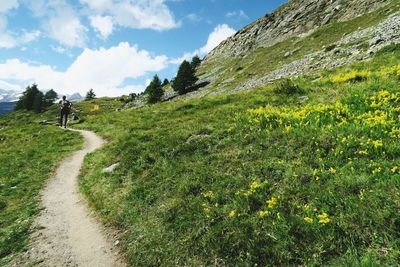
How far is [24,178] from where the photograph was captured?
1562cm

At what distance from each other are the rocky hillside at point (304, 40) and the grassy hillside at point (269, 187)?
1637 centimetres

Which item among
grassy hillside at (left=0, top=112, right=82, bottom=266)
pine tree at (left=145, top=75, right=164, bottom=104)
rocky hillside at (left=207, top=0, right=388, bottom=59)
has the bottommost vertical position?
grassy hillside at (left=0, top=112, right=82, bottom=266)

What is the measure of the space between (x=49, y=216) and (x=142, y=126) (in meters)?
10.8

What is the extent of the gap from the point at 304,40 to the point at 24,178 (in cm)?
5491

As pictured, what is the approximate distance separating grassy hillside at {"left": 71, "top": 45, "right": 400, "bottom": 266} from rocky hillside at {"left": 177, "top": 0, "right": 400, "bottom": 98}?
645 inches

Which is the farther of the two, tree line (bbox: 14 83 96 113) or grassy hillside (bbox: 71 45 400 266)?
tree line (bbox: 14 83 96 113)

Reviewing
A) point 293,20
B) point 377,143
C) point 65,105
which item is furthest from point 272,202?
point 293,20

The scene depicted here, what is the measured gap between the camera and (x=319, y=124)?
39.2ft

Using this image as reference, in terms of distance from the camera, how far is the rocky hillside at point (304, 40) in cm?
3123

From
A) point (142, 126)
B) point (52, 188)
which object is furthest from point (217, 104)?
point (52, 188)

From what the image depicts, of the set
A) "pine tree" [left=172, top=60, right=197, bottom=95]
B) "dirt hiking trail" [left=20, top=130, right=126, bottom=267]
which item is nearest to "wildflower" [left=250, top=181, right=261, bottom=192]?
"dirt hiking trail" [left=20, top=130, right=126, bottom=267]

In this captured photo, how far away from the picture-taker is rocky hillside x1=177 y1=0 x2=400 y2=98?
3123 centimetres

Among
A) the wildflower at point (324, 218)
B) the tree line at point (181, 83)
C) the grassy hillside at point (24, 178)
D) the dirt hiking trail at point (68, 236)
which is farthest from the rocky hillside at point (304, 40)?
the dirt hiking trail at point (68, 236)

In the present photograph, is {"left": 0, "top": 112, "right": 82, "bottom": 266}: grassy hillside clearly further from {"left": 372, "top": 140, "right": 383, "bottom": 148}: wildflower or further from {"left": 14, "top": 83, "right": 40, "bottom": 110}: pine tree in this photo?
{"left": 14, "top": 83, "right": 40, "bottom": 110}: pine tree
